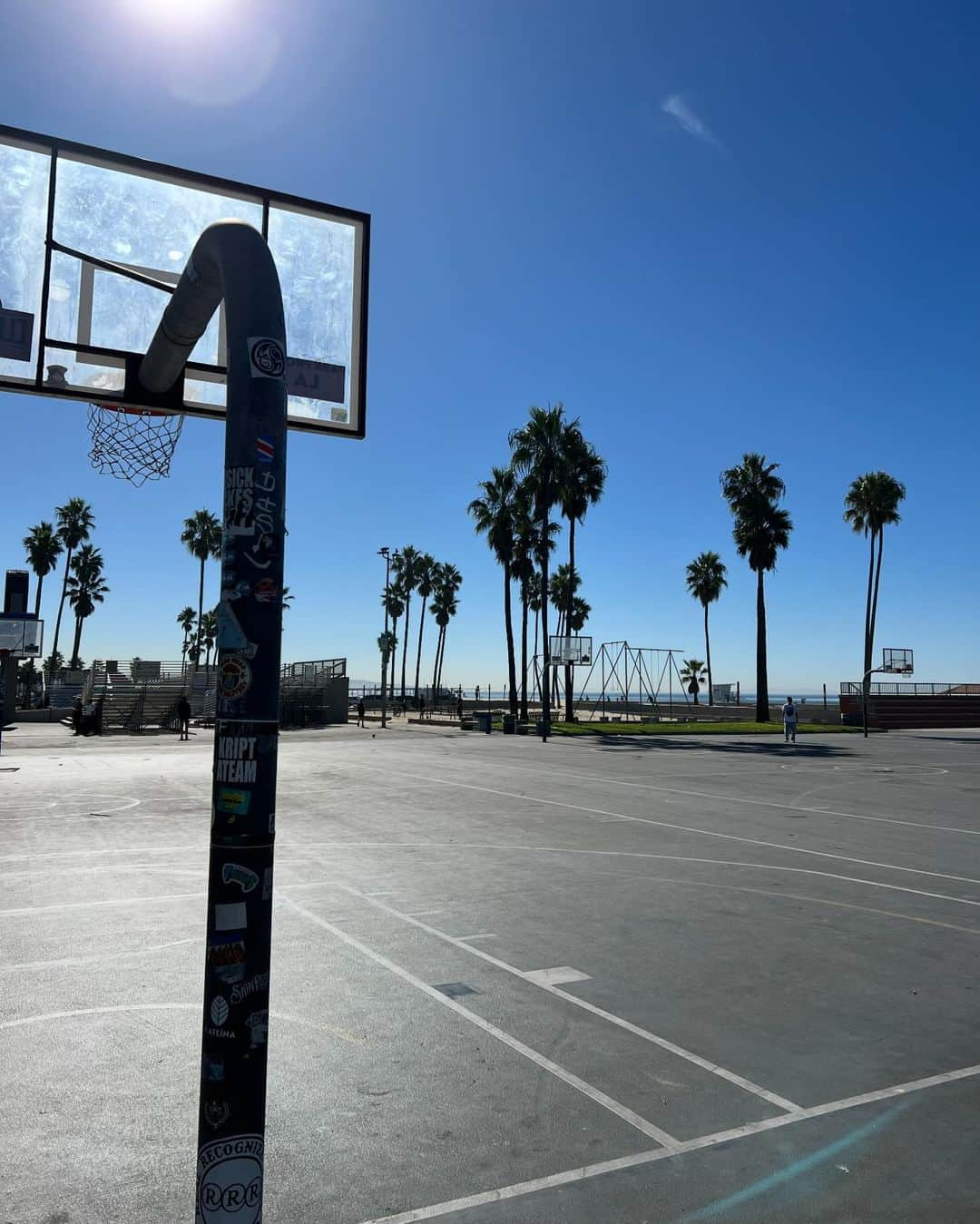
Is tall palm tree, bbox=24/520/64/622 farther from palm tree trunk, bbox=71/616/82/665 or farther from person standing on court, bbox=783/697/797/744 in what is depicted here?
person standing on court, bbox=783/697/797/744

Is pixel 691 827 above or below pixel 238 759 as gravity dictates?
below

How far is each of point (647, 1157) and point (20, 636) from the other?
5478cm

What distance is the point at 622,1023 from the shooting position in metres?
5.75

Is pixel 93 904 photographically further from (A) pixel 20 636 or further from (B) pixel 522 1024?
(A) pixel 20 636

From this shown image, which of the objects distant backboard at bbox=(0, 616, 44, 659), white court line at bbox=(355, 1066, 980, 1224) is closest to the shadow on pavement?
white court line at bbox=(355, 1066, 980, 1224)

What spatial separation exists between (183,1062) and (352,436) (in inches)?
159

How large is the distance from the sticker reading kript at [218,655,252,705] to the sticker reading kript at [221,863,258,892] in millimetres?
256

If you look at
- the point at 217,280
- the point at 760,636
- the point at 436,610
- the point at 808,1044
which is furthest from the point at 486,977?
the point at 436,610

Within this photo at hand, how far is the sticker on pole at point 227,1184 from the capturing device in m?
2.59

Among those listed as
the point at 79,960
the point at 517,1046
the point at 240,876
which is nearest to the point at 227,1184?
the point at 240,876

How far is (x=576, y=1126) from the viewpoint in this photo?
438 cm

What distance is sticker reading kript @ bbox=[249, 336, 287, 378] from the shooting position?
2746 mm

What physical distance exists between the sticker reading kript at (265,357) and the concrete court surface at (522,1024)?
10.6 ft

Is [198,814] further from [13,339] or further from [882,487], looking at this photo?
[882,487]
